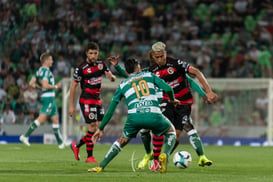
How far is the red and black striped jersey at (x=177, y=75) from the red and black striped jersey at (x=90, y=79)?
1783 millimetres

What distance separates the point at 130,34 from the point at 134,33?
152 mm

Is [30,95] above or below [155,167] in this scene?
above

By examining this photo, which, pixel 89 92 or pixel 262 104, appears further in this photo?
pixel 262 104

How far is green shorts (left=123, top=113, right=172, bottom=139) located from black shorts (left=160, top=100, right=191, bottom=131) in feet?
5.82

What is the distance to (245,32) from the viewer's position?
27781 millimetres

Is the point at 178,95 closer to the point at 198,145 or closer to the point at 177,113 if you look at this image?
the point at 177,113

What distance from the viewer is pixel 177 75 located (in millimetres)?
12148

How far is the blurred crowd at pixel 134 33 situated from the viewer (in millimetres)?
26844

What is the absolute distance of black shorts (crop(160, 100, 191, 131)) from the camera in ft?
40.8

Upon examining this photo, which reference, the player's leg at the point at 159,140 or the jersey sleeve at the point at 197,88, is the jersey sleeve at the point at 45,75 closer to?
the player's leg at the point at 159,140

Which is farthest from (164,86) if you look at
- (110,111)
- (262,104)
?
(262,104)

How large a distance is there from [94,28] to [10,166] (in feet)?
56.8

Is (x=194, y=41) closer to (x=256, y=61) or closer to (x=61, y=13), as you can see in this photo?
(x=256, y=61)

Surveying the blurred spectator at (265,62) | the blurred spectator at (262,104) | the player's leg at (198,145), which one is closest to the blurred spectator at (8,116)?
the blurred spectator at (262,104)
